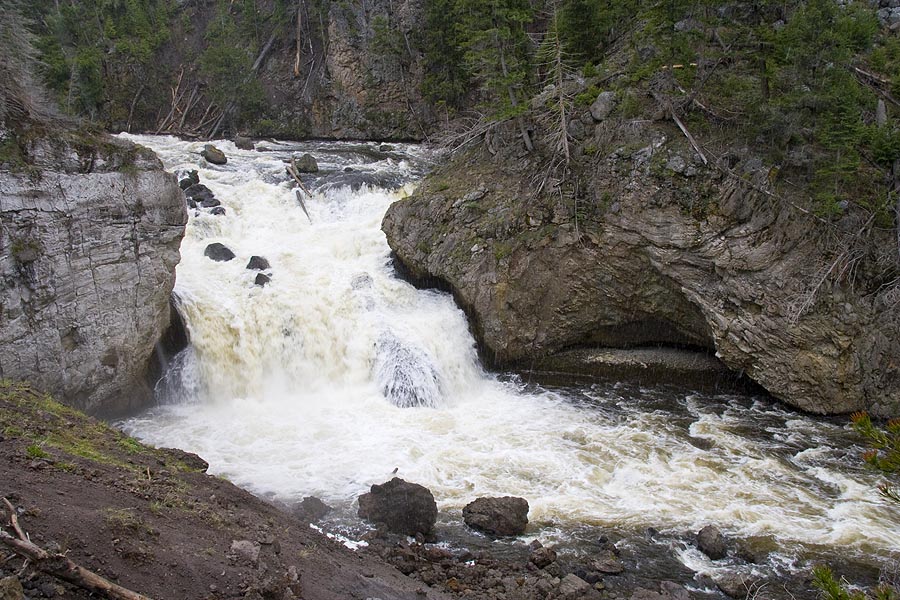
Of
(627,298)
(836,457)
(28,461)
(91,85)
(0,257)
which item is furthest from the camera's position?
(91,85)

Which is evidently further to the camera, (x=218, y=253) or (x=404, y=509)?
(x=218, y=253)

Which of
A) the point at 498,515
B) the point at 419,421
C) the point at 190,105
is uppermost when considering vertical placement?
the point at 190,105

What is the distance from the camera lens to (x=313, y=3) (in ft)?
129

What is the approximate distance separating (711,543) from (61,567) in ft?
31.9

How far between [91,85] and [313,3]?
14.0m

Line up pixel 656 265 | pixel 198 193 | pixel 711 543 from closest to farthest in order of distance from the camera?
1. pixel 711 543
2. pixel 656 265
3. pixel 198 193

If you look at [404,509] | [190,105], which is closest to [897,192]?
[404,509]

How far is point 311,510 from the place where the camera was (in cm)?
1148

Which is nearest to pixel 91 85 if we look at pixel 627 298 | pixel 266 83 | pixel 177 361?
pixel 266 83

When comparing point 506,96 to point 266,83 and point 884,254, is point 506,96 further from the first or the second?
point 266,83

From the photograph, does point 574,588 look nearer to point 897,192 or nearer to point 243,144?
point 897,192

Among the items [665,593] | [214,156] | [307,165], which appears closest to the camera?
[665,593]

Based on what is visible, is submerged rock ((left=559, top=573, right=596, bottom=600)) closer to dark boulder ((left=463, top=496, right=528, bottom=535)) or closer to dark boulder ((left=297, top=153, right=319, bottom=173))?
dark boulder ((left=463, top=496, right=528, bottom=535))

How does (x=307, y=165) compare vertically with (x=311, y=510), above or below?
above
